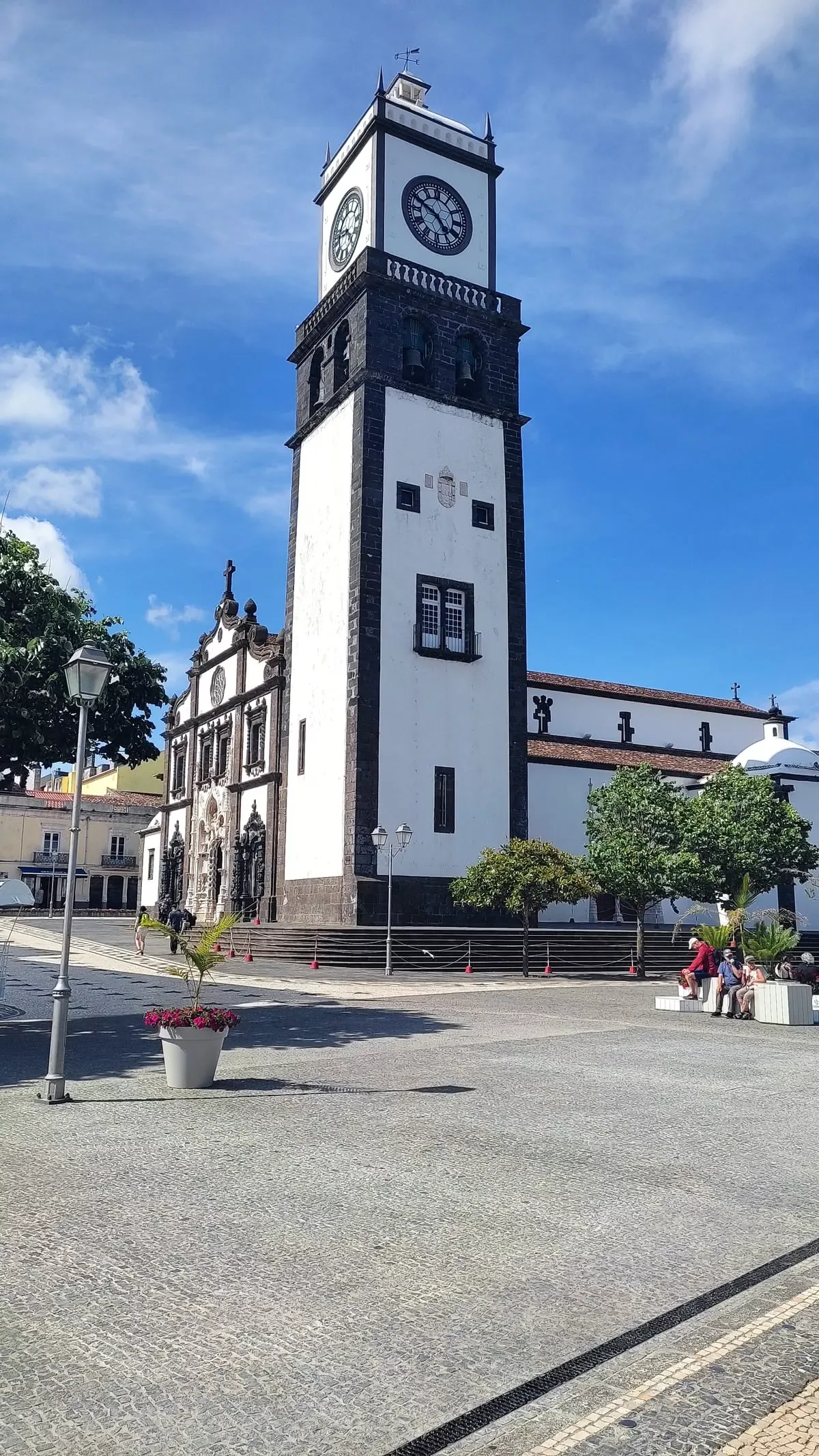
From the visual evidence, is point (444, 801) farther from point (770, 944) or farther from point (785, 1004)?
point (785, 1004)

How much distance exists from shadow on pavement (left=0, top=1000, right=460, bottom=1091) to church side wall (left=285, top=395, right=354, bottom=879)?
54.5 ft

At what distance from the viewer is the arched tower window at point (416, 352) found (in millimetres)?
35938

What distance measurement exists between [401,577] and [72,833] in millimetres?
25090

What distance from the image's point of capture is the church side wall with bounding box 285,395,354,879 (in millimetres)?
33969

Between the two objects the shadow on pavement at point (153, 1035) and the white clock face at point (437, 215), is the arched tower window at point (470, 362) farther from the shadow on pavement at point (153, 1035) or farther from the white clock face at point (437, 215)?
the shadow on pavement at point (153, 1035)

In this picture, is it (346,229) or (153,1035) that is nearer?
(153,1035)

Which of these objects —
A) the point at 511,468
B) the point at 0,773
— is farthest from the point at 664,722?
the point at 0,773

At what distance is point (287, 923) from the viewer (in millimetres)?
35188

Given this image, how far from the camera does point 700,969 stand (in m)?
18.6

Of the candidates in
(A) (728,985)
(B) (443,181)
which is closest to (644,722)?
(B) (443,181)

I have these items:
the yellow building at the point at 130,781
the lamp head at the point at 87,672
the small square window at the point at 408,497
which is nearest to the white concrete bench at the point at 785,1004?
the lamp head at the point at 87,672

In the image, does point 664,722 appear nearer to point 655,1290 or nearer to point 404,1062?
point 404,1062

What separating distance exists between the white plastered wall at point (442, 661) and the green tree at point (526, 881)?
4401mm

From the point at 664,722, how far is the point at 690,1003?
32.4 meters
